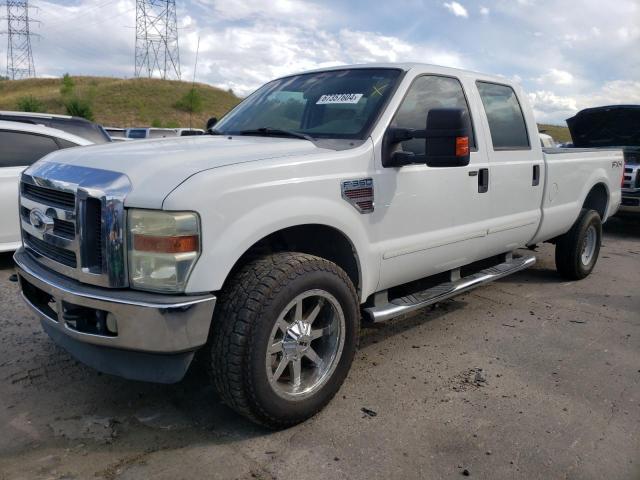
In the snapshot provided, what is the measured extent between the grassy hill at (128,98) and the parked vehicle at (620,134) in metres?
44.8

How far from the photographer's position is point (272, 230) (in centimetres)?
271

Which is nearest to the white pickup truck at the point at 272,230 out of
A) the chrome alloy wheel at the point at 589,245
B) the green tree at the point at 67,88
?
the chrome alloy wheel at the point at 589,245

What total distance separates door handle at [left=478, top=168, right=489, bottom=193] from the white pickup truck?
18mm

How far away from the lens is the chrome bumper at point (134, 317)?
239 centimetres

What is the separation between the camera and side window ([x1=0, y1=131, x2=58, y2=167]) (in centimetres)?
598

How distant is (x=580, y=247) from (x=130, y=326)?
4.90 metres

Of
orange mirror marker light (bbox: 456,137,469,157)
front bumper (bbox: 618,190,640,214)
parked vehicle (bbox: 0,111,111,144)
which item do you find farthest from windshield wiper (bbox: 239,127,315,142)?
front bumper (bbox: 618,190,640,214)

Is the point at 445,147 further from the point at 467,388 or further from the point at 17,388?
the point at 17,388

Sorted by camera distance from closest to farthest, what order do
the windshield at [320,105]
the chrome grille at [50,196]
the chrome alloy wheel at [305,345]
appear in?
the chrome grille at [50,196], the chrome alloy wheel at [305,345], the windshield at [320,105]

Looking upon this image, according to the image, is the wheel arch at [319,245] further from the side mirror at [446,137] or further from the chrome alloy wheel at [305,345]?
the side mirror at [446,137]

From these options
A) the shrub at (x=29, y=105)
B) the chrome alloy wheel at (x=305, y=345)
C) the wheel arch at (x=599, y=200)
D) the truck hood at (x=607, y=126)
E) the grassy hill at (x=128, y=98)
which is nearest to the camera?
the chrome alloy wheel at (x=305, y=345)

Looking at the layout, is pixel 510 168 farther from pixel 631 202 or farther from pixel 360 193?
pixel 631 202

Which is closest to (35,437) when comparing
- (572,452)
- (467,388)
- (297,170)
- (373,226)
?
(297,170)

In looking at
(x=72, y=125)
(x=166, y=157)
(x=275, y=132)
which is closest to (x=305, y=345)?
(x=166, y=157)
